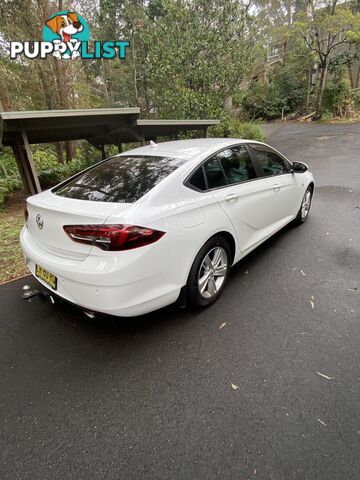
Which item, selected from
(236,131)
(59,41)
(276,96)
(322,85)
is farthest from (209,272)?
(276,96)

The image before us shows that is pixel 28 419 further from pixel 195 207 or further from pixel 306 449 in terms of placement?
pixel 195 207

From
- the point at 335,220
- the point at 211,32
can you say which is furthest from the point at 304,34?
the point at 335,220

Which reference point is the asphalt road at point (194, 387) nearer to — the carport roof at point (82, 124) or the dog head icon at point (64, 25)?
the carport roof at point (82, 124)

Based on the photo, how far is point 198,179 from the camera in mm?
2455

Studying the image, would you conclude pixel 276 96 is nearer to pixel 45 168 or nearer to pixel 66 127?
pixel 45 168

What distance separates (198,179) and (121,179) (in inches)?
26.6

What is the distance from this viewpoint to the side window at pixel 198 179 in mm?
2396

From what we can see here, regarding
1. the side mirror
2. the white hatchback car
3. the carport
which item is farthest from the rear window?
the carport

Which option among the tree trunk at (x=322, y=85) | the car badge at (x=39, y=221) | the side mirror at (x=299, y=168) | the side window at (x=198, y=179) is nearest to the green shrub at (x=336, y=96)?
the tree trunk at (x=322, y=85)

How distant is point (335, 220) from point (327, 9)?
16.0m

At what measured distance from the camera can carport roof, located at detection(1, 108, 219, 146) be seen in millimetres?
5020

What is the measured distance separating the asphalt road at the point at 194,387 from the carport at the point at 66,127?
3.58m

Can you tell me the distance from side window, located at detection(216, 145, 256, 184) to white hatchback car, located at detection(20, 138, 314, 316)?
1 centimetres

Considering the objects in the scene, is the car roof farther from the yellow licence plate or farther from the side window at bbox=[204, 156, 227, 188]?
the yellow licence plate
